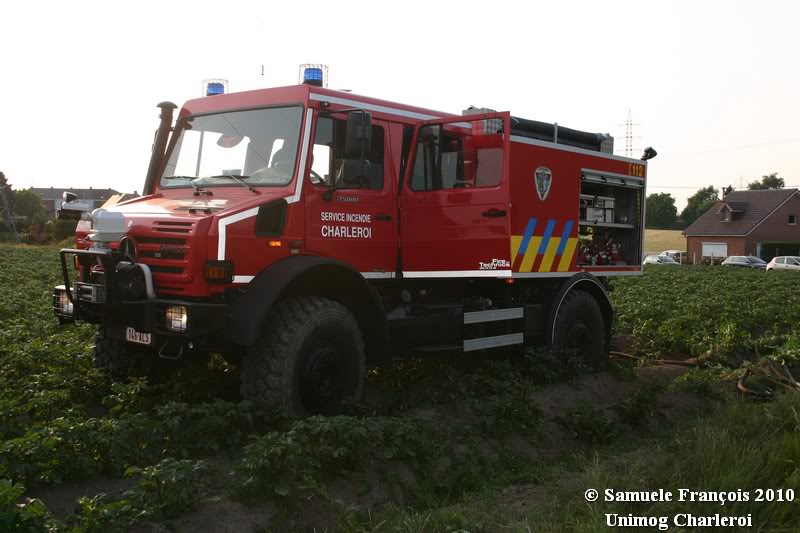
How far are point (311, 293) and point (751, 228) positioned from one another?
200 feet

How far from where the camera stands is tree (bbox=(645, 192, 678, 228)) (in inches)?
4272

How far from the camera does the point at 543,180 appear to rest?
8602 millimetres

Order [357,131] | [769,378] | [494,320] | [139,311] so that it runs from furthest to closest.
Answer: [494,320]
[769,378]
[357,131]
[139,311]

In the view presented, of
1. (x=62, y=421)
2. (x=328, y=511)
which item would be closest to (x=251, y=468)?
(x=328, y=511)

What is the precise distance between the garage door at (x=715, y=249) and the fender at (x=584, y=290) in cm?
5689

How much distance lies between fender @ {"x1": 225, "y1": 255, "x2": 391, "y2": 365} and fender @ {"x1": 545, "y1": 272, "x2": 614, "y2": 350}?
105 inches

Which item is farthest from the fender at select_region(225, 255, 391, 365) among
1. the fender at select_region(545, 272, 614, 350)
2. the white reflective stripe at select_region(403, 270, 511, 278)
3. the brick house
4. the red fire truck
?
the brick house

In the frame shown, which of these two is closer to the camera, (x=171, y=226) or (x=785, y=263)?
(x=171, y=226)

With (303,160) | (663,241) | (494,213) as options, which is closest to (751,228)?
(663,241)

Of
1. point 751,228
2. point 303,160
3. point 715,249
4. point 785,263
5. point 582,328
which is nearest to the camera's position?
point 303,160

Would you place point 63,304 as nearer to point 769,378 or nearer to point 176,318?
point 176,318

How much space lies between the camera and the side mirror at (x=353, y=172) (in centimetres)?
705

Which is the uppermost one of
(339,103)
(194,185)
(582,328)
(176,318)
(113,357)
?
(339,103)

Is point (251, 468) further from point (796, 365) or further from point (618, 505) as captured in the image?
point (796, 365)
